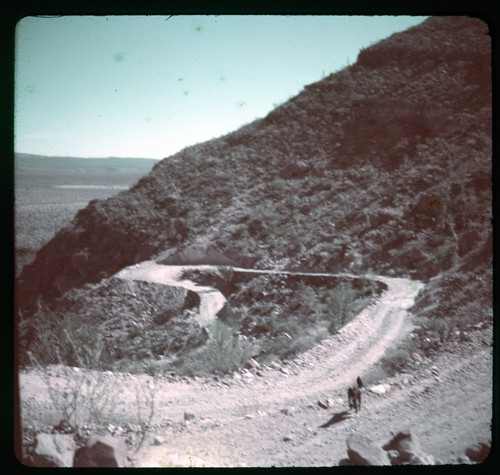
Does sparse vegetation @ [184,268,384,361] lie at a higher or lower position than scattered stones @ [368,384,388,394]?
higher

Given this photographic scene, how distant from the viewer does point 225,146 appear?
23.9 ft

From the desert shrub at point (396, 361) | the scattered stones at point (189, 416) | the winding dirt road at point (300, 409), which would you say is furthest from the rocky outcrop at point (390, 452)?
the scattered stones at point (189, 416)

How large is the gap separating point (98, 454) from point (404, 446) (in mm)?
2052

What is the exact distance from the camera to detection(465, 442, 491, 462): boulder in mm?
3812

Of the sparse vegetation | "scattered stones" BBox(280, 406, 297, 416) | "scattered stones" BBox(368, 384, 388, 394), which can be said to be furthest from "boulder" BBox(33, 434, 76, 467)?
"scattered stones" BBox(368, 384, 388, 394)

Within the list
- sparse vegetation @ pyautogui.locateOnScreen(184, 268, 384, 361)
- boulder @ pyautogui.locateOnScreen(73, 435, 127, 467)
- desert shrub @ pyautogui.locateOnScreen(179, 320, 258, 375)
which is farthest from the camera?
sparse vegetation @ pyautogui.locateOnScreen(184, 268, 384, 361)

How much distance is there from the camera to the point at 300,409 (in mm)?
4453

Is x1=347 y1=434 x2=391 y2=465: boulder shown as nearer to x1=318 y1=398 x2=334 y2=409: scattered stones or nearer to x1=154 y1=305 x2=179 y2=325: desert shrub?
x1=318 y1=398 x2=334 y2=409: scattered stones

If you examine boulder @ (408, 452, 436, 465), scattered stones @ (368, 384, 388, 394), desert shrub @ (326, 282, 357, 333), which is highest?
desert shrub @ (326, 282, 357, 333)

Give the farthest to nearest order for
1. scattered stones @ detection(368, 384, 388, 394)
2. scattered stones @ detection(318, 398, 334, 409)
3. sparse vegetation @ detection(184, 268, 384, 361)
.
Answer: sparse vegetation @ detection(184, 268, 384, 361) → scattered stones @ detection(368, 384, 388, 394) → scattered stones @ detection(318, 398, 334, 409)

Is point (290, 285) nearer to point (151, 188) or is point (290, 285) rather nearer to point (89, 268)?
point (151, 188)

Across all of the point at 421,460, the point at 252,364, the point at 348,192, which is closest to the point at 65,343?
the point at 252,364

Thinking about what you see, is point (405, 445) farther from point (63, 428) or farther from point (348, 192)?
point (348, 192)

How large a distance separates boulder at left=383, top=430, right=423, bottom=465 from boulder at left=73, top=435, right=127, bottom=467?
6.09 ft
